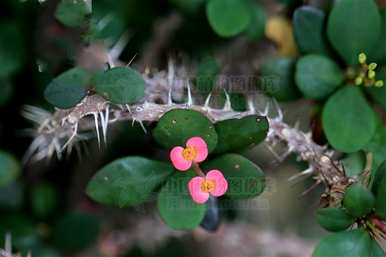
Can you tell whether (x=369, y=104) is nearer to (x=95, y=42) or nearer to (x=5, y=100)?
(x=95, y=42)

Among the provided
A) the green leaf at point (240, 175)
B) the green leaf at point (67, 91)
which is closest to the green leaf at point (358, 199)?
the green leaf at point (240, 175)

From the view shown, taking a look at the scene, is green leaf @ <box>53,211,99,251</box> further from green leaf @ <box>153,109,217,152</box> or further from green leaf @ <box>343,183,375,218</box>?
green leaf @ <box>343,183,375,218</box>

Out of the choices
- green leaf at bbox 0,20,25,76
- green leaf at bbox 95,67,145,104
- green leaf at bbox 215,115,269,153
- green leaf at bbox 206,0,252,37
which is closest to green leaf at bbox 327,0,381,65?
green leaf at bbox 206,0,252,37

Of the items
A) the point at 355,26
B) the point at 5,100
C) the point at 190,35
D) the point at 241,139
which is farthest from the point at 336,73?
the point at 5,100

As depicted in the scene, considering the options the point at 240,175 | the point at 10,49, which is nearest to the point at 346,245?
the point at 240,175

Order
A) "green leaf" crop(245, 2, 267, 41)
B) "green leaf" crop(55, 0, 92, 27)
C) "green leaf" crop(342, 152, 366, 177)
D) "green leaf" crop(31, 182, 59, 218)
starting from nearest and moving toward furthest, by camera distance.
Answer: "green leaf" crop(55, 0, 92, 27)
"green leaf" crop(342, 152, 366, 177)
"green leaf" crop(245, 2, 267, 41)
"green leaf" crop(31, 182, 59, 218)

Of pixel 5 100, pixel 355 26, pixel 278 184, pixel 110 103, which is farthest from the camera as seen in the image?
pixel 278 184

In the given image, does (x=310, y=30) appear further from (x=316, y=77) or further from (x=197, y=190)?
(x=197, y=190)
